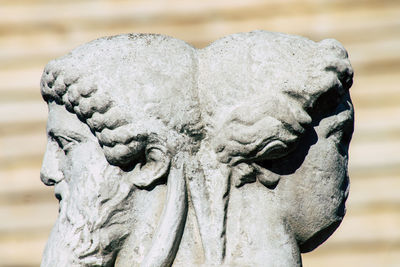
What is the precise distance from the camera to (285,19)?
3469mm

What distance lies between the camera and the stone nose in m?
1.83

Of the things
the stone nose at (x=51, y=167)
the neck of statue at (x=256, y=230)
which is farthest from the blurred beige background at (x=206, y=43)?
the neck of statue at (x=256, y=230)

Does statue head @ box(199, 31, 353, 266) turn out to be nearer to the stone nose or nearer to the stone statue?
the stone statue

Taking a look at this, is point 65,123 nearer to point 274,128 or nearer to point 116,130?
point 116,130

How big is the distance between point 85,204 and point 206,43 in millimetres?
1906

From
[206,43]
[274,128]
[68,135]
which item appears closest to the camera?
[274,128]

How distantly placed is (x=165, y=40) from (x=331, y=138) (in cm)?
44

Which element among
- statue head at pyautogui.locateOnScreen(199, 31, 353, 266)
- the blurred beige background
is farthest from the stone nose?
the blurred beige background

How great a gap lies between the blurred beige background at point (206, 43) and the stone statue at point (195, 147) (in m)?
1.75

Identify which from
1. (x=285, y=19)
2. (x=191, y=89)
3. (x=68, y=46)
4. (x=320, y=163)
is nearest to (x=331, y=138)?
(x=320, y=163)

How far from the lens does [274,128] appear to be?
5.42 ft

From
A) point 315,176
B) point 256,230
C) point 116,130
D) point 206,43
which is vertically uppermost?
point 206,43

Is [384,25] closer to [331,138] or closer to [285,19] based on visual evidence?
[285,19]

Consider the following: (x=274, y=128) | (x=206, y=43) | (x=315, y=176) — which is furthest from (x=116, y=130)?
(x=206, y=43)
